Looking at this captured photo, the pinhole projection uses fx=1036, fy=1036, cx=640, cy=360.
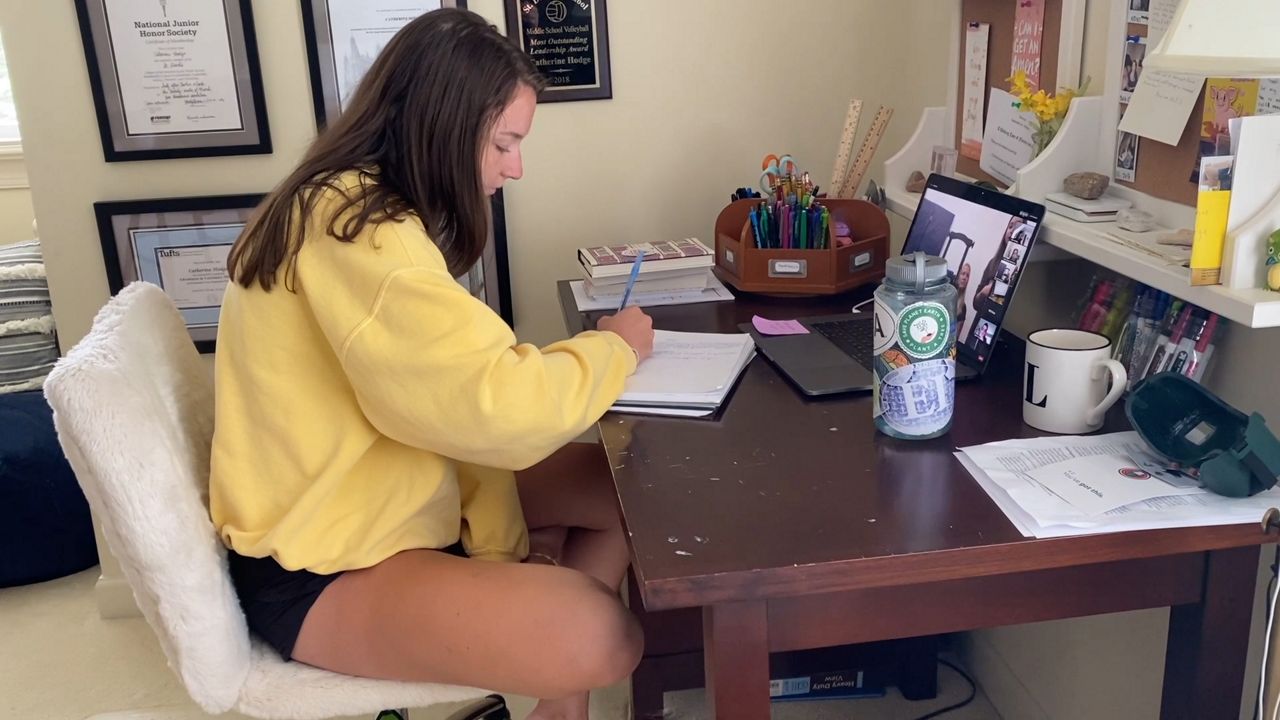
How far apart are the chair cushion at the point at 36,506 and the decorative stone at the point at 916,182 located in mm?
1868

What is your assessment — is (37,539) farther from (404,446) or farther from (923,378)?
(923,378)

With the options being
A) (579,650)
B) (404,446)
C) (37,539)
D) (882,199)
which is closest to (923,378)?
(579,650)

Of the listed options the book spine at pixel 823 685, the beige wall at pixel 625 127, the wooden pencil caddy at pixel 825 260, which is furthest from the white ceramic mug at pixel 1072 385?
the beige wall at pixel 625 127

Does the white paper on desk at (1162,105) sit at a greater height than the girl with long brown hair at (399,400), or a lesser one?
greater

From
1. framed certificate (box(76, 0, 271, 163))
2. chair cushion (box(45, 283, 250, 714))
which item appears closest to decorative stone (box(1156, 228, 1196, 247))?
chair cushion (box(45, 283, 250, 714))

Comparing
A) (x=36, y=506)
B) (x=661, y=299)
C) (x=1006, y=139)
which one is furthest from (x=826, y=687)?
(x=36, y=506)

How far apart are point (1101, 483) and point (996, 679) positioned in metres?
1.01

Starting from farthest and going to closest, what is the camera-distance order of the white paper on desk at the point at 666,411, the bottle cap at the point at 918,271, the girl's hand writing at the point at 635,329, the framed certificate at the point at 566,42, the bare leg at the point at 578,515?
the framed certificate at the point at 566,42 → the bare leg at the point at 578,515 → the girl's hand writing at the point at 635,329 → the white paper on desk at the point at 666,411 → the bottle cap at the point at 918,271

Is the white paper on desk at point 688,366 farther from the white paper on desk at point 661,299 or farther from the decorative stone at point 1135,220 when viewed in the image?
the decorative stone at point 1135,220

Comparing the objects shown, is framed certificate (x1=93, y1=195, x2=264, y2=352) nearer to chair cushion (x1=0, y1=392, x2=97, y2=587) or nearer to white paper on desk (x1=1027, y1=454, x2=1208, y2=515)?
chair cushion (x1=0, y1=392, x2=97, y2=587)

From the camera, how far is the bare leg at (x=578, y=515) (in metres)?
1.49

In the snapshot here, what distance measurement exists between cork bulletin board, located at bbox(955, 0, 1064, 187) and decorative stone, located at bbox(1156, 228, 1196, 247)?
332 mm

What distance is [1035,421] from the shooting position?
114 cm

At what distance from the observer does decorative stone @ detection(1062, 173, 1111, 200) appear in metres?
1.32
